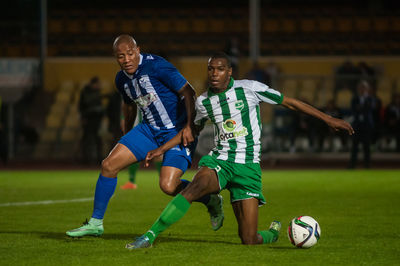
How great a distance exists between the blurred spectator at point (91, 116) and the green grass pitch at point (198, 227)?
362 cm

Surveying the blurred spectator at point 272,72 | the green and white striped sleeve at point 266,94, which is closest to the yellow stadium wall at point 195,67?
the blurred spectator at point 272,72

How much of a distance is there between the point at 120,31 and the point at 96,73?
7.47 ft

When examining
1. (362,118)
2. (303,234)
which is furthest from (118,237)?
(362,118)

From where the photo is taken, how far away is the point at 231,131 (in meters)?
6.27

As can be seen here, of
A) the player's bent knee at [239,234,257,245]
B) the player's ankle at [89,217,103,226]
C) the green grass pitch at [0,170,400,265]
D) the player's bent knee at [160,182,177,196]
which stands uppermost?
the player's bent knee at [160,182,177,196]

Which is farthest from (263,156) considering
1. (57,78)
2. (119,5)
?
(119,5)

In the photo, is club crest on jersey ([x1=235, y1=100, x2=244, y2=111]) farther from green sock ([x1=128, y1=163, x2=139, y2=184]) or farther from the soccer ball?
green sock ([x1=128, y1=163, x2=139, y2=184])

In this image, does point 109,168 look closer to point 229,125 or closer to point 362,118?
point 229,125

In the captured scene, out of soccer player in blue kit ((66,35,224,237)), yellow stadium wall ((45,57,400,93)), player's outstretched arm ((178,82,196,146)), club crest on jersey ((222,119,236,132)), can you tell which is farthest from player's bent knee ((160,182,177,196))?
yellow stadium wall ((45,57,400,93))

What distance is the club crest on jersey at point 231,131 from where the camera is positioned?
627 centimetres

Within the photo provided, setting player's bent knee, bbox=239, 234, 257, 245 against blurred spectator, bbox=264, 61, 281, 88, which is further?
blurred spectator, bbox=264, 61, 281, 88

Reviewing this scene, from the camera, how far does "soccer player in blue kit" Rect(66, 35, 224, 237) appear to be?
656cm

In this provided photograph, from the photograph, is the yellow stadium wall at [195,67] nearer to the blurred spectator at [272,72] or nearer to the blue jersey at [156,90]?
the blurred spectator at [272,72]

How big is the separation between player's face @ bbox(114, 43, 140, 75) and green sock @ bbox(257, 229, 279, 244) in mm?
1783
